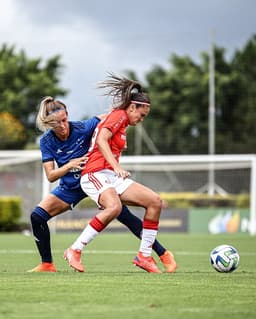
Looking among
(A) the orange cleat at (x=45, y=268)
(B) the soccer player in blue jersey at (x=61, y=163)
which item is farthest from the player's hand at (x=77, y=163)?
(A) the orange cleat at (x=45, y=268)

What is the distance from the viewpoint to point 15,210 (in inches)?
1288

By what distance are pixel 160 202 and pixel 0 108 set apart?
154ft

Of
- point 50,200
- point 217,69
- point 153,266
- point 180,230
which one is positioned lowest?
point 180,230

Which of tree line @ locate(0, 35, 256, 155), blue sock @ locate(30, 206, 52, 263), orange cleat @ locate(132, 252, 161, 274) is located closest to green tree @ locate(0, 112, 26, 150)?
tree line @ locate(0, 35, 256, 155)

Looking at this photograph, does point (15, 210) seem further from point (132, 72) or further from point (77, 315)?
point (132, 72)

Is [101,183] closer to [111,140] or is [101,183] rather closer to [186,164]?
[111,140]

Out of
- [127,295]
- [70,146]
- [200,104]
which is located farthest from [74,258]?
[200,104]

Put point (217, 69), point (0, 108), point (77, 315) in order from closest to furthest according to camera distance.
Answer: point (77, 315) < point (0, 108) < point (217, 69)

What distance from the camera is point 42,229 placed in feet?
34.8

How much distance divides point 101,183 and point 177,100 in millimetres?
50354

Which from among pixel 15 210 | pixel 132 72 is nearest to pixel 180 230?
pixel 15 210

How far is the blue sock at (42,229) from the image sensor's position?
34.5 ft

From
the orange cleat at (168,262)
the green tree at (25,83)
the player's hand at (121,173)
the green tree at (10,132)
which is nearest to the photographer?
the player's hand at (121,173)

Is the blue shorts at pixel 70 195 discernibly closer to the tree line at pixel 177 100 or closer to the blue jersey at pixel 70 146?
the blue jersey at pixel 70 146
